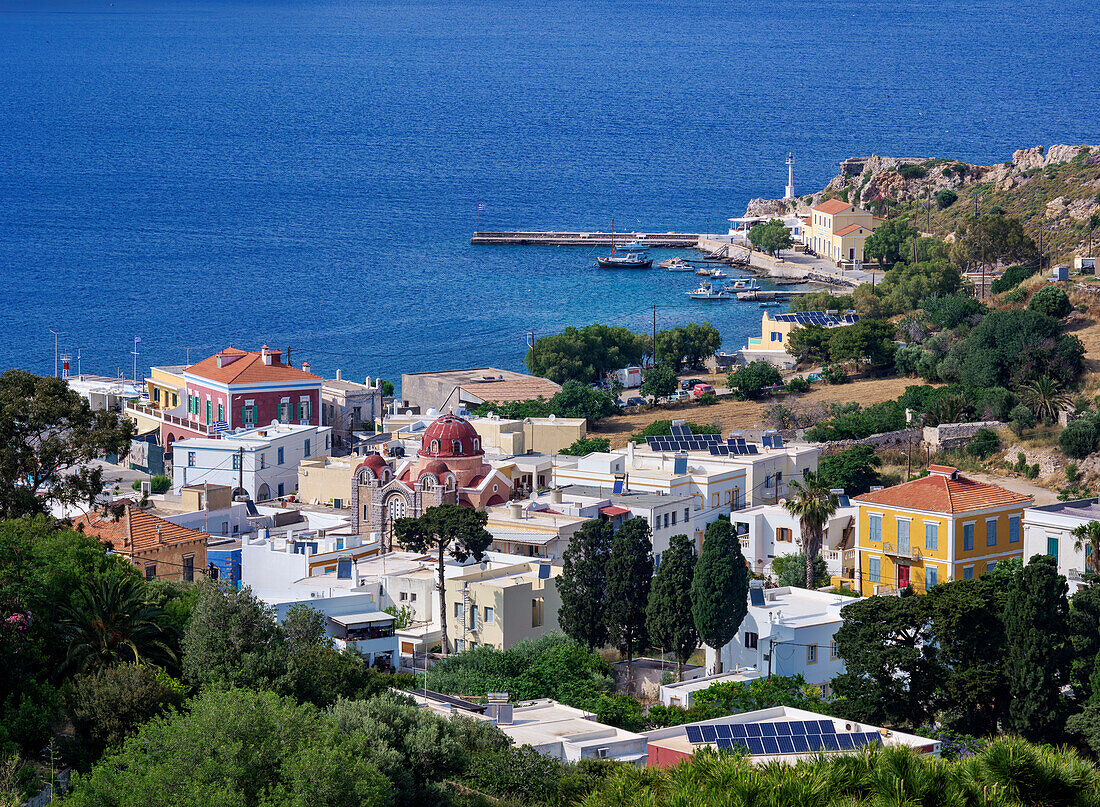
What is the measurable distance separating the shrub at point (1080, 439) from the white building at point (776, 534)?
33.9 ft

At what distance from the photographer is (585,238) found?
158m

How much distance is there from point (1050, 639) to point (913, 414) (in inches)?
1192

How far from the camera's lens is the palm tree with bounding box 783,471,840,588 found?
45625 millimetres

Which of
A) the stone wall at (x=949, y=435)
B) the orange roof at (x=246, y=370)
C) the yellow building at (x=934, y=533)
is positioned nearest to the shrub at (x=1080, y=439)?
the stone wall at (x=949, y=435)

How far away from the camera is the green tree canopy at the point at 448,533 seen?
141 feet

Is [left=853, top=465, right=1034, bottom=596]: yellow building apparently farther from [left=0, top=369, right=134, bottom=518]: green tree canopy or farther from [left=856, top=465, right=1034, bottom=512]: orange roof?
[left=0, top=369, right=134, bottom=518]: green tree canopy

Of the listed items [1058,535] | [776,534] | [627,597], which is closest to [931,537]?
[1058,535]

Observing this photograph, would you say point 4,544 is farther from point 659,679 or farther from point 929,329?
point 929,329

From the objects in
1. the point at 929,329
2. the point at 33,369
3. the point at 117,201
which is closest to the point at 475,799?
the point at 929,329

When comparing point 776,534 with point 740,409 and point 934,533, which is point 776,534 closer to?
point 934,533

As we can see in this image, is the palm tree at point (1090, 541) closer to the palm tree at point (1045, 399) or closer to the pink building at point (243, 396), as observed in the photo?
the palm tree at point (1045, 399)

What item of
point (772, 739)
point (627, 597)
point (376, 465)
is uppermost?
point (376, 465)

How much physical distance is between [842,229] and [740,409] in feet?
190

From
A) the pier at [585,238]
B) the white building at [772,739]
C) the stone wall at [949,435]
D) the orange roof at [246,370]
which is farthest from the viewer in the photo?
the pier at [585,238]
